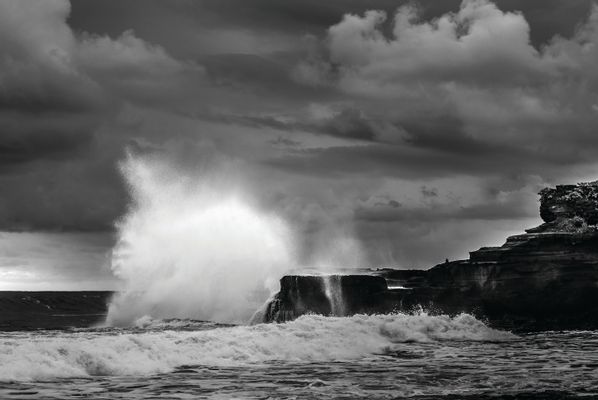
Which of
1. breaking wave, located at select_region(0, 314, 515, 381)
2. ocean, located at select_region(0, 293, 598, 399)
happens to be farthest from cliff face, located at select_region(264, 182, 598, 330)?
ocean, located at select_region(0, 293, 598, 399)

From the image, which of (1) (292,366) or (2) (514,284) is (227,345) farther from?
(2) (514,284)

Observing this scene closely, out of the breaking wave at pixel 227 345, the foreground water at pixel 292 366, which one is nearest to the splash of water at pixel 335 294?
the breaking wave at pixel 227 345

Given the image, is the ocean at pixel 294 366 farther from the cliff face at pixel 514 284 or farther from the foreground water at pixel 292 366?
the cliff face at pixel 514 284

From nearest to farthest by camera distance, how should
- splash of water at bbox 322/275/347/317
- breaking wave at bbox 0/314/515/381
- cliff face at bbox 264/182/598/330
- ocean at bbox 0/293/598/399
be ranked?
ocean at bbox 0/293/598/399, breaking wave at bbox 0/314/515/381, cliff face at bbox 264/182/598/330, splash of water at bbox 322/275/347/317

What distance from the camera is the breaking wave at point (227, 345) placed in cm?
2047

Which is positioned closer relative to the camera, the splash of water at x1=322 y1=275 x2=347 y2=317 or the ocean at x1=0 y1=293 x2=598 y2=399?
the ocean at x1=0 y1=293 x2=598 y2=399

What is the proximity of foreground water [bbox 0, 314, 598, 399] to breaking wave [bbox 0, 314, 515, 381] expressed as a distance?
0.14 feet

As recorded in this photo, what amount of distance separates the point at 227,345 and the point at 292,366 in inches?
121

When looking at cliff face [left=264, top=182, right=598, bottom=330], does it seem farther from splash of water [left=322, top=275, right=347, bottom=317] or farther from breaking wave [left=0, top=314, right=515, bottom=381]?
breaking wave [left=0, top=314, right=515, bottom=381]

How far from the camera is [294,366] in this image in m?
23.9

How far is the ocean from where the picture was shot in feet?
58.6

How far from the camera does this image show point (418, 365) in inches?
948

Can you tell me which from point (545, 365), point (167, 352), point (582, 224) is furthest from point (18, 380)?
point (582, 224)

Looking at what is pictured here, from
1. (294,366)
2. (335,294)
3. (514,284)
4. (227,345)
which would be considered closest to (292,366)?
(294,366)
